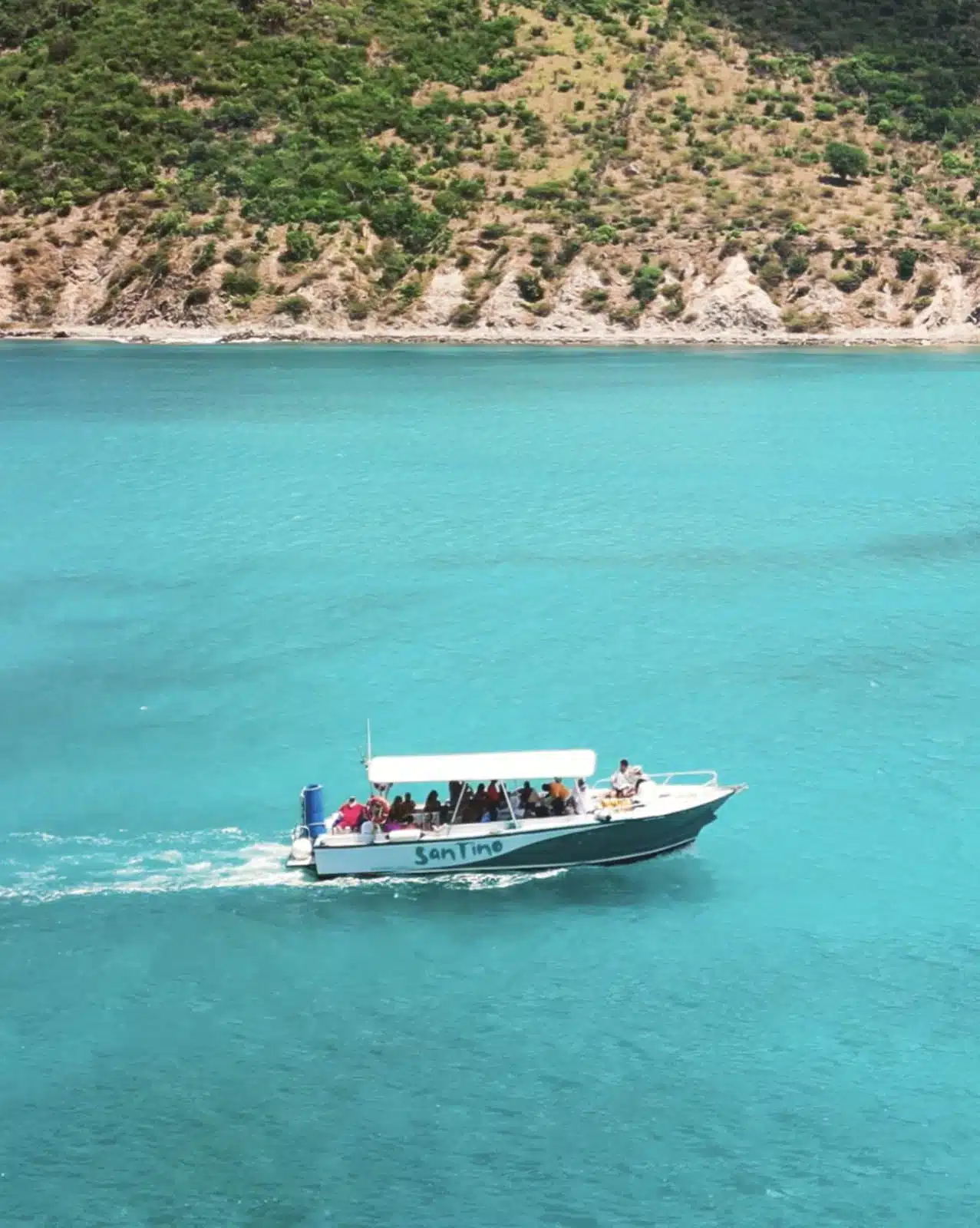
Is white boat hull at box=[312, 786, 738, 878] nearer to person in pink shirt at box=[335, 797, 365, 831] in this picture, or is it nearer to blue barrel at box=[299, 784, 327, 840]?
person in pink shirt at box=[335, 797, 365, 831]

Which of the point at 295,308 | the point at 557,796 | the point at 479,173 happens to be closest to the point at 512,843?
the point at 557,796

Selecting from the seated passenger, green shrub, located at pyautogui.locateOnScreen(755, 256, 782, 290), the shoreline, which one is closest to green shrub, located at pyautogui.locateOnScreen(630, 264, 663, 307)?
the shoreline

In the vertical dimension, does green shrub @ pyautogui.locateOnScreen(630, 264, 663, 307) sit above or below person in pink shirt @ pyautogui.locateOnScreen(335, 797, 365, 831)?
above

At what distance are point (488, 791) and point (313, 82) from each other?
129 metres

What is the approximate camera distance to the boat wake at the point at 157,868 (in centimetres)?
A: 3734

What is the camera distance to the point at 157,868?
38.3 meters

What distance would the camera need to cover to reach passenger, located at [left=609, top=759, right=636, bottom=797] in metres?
38.5

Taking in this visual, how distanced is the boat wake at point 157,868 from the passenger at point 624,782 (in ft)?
7.75

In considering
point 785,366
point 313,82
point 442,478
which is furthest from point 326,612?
point 313,82

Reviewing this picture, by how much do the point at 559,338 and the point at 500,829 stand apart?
106168 mm

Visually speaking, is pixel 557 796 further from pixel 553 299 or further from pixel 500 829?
pixel 553 299

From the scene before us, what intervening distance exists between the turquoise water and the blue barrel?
1.29 meters

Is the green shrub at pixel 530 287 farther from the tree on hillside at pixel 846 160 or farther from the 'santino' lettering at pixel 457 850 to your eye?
the 'santino' lettering at pixel 457 850

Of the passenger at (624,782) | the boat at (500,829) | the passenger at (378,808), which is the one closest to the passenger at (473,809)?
the boat at (500,829)
